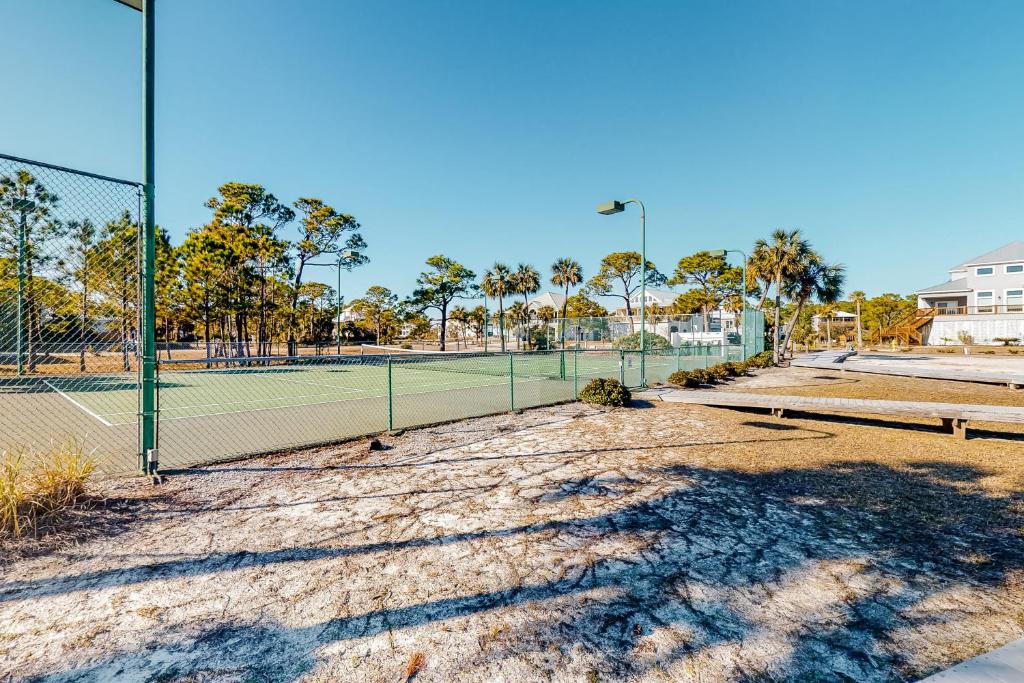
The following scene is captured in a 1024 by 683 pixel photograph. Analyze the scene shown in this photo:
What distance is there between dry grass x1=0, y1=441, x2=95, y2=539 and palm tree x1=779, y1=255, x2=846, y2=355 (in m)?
36.1

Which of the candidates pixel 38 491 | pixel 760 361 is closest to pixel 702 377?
pixel 760 361

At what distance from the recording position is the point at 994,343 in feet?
135

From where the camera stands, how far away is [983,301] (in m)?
47.0

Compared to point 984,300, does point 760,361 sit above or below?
below

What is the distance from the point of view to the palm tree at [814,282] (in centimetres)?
3216

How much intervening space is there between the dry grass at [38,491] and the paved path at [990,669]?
6.56m

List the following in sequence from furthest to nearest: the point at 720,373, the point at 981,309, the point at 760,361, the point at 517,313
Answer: the point at 517,313 → the point at 981,309 → the point at 760,361 → the point at 720,373

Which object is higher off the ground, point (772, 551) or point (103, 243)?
point (103, 243)

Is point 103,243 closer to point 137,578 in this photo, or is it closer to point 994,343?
point 137,578

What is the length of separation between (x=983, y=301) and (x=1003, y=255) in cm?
517

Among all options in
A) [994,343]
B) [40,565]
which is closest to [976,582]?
[40,565]

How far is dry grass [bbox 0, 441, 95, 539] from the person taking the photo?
3.98 metres

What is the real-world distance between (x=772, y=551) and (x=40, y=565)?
585 centimetres

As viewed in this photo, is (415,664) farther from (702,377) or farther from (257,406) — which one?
(702,377)
